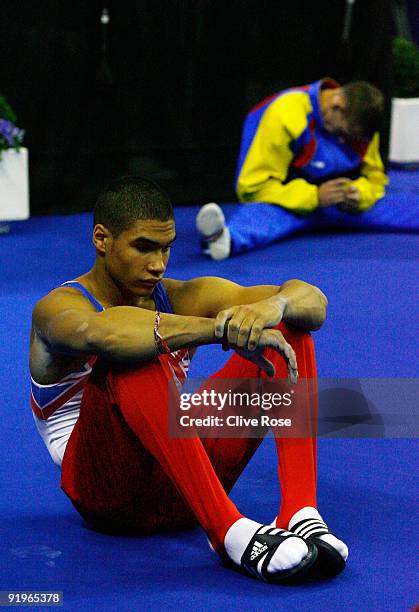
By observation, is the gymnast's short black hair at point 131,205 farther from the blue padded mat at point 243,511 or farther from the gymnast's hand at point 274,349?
the blue padded mat at point 243,511

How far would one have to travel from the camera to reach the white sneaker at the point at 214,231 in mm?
5762

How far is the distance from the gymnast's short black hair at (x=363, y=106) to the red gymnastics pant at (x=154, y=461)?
3369mm

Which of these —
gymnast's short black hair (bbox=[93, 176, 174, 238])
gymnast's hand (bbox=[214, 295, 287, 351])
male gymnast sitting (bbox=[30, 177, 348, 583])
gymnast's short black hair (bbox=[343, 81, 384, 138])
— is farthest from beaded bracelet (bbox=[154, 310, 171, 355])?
gymnast's short black hair (bbox=[343, 81, 384, 138])

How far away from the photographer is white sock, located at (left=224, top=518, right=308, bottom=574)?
2.60 m

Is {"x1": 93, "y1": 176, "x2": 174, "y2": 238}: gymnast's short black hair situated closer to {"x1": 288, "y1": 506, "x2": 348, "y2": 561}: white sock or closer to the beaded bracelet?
the beaded bracelet

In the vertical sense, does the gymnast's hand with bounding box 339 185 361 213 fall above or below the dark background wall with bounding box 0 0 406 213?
below

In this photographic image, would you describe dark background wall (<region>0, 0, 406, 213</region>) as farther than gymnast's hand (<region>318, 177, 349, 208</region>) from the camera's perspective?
Yes

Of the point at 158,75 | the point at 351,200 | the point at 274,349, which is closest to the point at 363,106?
the point at 351,200

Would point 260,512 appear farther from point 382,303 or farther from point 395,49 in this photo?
point 395,49

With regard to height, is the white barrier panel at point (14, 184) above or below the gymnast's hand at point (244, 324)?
below

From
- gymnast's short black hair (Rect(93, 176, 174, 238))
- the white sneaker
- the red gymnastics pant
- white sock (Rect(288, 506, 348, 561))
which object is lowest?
the white sneaker

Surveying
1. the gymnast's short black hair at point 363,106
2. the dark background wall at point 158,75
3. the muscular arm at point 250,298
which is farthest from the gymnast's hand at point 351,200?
the muscular arm at point 250,298

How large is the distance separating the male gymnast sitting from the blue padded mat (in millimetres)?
80

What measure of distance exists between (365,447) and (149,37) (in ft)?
12.8
